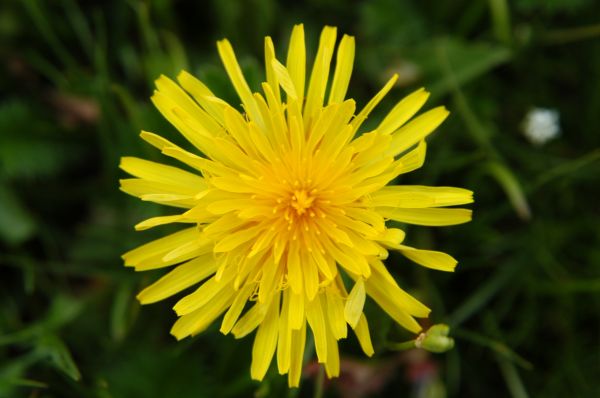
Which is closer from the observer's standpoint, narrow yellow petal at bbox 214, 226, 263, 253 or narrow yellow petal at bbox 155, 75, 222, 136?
narrow yellow petal at bbox 214, 226, 263, 253

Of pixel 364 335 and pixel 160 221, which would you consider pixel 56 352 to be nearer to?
pixel 160 221

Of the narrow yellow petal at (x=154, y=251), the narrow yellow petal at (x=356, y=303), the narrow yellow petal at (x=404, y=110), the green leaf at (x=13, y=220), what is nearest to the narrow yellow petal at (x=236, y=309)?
the narrow yellow petal at (x=154, y=251)

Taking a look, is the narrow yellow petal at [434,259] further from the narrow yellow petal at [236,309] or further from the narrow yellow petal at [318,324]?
the narrow yellow petal at [236,309]

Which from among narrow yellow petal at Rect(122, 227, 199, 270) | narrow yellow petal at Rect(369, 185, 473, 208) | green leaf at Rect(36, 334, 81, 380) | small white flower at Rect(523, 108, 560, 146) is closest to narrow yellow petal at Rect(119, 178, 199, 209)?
narrow yellow petal at Rect(122, 227, 199, 270)

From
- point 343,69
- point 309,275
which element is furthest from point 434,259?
point 343,69

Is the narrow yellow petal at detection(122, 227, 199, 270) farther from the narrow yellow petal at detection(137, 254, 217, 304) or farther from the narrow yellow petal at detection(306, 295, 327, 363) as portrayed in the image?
the narrow yellow petal at detection(306, 295, 327, 363)

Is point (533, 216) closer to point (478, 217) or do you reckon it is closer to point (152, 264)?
point (478, 217)

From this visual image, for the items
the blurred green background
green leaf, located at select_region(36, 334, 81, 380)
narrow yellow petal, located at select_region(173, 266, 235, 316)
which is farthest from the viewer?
the blurred green background
